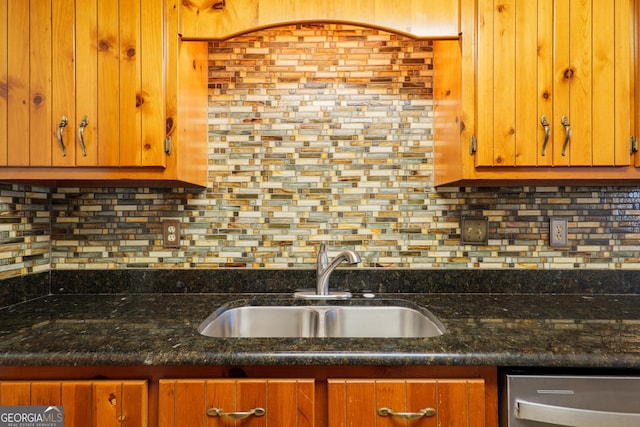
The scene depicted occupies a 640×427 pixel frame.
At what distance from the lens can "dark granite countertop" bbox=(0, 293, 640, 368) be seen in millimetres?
854

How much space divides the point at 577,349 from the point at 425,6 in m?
1.15

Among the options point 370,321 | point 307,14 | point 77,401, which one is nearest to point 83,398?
point 77,401

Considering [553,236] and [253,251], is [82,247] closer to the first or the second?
[253,251]

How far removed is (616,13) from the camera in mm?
1225

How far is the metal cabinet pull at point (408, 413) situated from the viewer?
2.85 ft

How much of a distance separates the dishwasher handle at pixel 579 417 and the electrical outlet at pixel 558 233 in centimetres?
78

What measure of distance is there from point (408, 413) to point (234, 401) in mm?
411

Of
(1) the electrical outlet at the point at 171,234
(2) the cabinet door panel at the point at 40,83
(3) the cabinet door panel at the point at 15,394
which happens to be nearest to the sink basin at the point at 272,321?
(1) the electrical outlet at the point at 171,234

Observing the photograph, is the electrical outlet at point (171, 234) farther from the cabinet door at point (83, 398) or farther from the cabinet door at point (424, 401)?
the cabinet door at point (424, 401)

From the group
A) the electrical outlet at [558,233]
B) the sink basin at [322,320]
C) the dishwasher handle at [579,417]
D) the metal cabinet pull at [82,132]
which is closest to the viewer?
the dishwasher handle at [579,417]

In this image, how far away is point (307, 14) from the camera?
1.31 m

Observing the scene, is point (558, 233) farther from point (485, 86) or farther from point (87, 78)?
point (87, 78)

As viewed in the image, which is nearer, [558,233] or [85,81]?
[85,81]

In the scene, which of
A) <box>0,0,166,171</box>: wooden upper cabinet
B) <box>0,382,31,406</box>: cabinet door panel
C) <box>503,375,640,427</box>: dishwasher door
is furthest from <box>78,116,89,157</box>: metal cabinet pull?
<box>503,375,640,427</box>: dishwasher door
